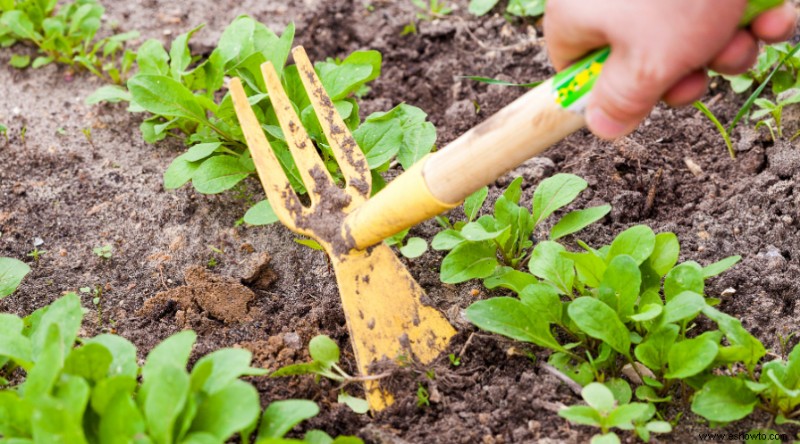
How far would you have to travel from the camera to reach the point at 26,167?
101 inches

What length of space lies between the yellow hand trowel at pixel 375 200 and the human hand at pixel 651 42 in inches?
4.9

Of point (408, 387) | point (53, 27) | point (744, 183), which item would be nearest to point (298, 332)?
point (408, 387)

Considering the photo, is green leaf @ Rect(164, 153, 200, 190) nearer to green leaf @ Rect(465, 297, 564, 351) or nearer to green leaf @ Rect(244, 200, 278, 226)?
green leaf @ Rect(244, 200, 278, 226)

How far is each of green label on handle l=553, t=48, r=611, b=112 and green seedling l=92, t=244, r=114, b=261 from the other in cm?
140

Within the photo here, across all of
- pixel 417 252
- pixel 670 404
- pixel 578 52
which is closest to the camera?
pixel 578 52

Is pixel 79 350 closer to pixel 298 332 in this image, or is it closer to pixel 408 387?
pixel 298 332

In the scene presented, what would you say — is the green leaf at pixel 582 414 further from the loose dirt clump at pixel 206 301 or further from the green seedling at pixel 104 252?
the green seedling at pixel 104 252

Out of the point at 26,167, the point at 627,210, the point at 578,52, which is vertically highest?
the point at 578,52

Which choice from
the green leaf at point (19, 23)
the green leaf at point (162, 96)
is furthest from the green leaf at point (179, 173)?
the green leaf at point (19, 23)

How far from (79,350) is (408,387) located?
2.28 ft

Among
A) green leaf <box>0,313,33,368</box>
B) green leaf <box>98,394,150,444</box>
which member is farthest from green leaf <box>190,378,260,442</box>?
green leaf <box>0,313,33,368</box>

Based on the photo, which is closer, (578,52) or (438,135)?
(578,52)

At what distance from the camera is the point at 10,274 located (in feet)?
6.36

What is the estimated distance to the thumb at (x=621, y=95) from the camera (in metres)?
1.32
